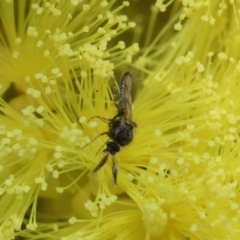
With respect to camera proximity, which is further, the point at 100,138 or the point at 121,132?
the point at 100,138

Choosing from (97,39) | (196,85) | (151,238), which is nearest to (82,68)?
(97,39)

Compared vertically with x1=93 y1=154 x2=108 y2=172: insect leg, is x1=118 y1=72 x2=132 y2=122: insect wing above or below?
above

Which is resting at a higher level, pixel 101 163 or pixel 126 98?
pixel 126 98

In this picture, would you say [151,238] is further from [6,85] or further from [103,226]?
[6,85]

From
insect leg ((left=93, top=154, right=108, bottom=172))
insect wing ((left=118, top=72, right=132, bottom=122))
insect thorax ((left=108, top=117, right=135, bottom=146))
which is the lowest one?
insect leg ((left=93, top=154, right=108, bottom=172))

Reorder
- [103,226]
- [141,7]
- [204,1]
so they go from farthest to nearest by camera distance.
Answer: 1. [141,7]
2. [204,1]
3. [103,226]
